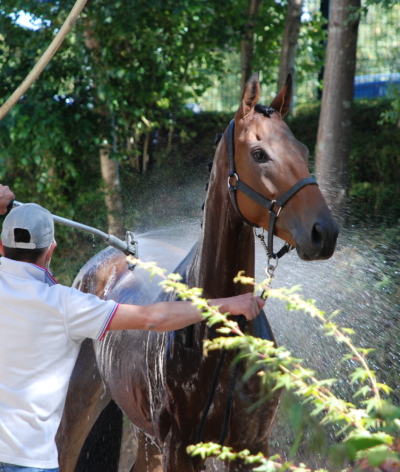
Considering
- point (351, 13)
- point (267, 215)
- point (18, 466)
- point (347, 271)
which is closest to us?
point (18, 466)

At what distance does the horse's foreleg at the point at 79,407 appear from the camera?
411 cm

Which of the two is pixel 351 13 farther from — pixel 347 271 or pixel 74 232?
pixel 74 232

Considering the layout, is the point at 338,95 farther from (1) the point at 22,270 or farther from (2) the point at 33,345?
(2) the point at 33,345

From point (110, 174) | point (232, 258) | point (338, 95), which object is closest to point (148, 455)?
point (232, 258)

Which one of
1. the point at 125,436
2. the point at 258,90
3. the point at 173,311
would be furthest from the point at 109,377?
the point at 125,436

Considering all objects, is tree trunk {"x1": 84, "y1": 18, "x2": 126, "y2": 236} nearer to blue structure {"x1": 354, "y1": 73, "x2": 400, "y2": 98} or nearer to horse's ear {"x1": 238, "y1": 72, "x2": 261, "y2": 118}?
horse's ear {"x1": 238, "y1": 72, "x2": 261, "y2": 118}

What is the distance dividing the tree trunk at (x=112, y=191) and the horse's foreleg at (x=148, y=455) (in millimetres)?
4598

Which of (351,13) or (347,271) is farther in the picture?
(351,13)

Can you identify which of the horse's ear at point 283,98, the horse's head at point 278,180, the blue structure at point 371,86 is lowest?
the horse's head at point 278,180

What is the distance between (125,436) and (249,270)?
13.9 ft

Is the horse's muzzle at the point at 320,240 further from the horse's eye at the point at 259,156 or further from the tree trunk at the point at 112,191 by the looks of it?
the tree trunk at the point at 112,191

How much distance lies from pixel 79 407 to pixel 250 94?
2.49 m

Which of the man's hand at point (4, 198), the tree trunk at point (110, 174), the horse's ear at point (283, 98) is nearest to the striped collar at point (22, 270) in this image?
the man's hand at point (4, 198)

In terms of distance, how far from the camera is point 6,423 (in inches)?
90.2
